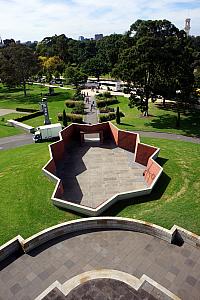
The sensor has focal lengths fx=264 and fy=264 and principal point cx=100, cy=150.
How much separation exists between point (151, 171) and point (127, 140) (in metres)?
8.69

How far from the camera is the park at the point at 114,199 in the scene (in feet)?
48.5

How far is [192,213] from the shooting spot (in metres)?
19.8

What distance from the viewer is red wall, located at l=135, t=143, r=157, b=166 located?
30845mm

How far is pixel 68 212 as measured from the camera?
69.0 ft

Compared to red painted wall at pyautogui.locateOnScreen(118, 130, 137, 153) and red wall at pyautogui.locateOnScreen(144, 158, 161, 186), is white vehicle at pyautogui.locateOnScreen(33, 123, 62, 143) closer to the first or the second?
red painted wall at pyautogui.locateOnScreen(118, 130, 137, 153)

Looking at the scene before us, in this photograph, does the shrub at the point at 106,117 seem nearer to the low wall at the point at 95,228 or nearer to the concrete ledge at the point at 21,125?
the concrete ledge at the point at 21,125

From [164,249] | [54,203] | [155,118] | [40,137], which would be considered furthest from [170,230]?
[155,118]

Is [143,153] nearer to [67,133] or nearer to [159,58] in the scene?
[67,133]

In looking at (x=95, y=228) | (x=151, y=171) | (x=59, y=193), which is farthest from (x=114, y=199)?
(x=151, y=171)

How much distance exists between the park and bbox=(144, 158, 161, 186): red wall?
15 cm

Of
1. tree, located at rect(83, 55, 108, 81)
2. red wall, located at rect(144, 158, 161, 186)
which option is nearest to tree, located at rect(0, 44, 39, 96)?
tree, located at rect(83, 55, 108, 81)

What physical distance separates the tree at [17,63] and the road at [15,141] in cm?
3700

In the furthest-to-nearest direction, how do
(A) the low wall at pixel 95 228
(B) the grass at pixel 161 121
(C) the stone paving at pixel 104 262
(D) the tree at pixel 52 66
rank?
(D) the tree at pixel 52 66 < (B) the grass at pixel 161 121 < (A) the low wall at pixel 95 228 < (C) the stone paving at pixel 104 262

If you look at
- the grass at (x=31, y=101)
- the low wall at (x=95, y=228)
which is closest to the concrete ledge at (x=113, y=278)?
the low wall at (x=95, y=228)
